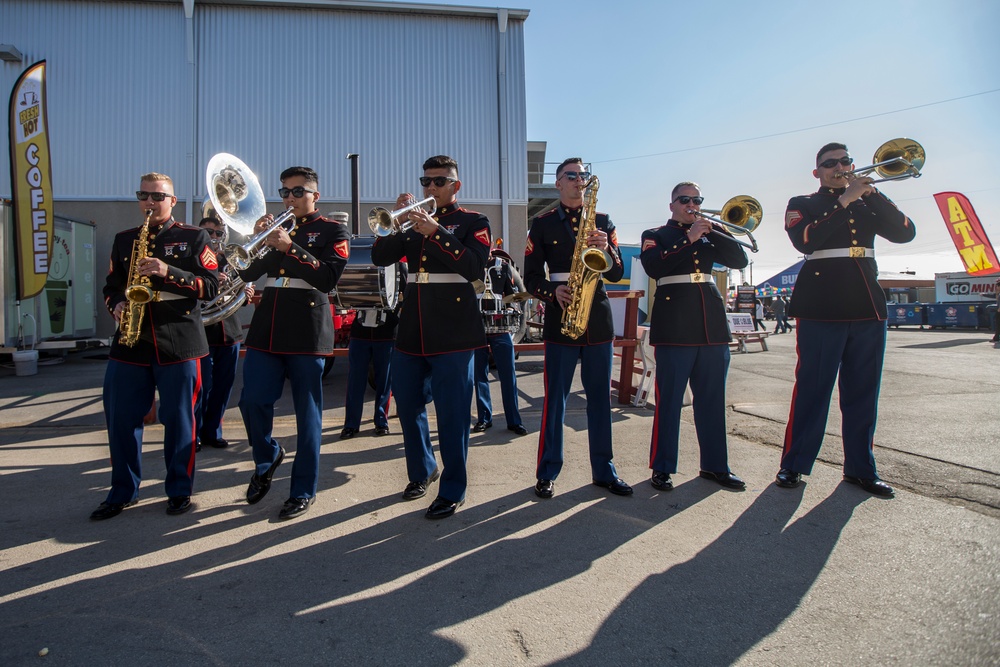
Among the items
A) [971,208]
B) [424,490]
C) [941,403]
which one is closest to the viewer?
[424,490]

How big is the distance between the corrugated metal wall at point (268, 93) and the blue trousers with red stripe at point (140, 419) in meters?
12.9

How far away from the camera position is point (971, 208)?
20250mm

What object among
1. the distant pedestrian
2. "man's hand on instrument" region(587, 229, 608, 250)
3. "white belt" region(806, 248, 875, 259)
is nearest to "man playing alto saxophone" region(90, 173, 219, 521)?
"man's hand on instrument" region(587, 229, 608, 250)

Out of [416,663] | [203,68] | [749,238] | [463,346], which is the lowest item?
[416,663]

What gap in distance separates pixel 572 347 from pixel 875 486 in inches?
79.6

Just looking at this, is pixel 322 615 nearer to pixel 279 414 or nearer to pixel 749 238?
pixel 749 238

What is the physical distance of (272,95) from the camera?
618 inches

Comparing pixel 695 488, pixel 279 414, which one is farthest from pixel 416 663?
pixel 279 414

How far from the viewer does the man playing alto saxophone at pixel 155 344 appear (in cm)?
353

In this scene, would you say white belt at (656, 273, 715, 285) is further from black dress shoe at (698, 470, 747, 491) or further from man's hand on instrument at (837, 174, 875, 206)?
black dress shoe at (698, 470, 747, 491)

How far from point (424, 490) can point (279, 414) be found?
350 centimetres

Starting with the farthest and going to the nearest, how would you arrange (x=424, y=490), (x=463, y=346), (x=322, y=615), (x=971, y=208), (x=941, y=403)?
(x=971, y=208) < (x=941, y=403) < (x=424, y=490) < (x=463, y=346) < (x=322, y=615)

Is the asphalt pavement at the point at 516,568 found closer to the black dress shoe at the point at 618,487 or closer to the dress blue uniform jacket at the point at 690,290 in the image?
the black dress shoe at the point at 618,487

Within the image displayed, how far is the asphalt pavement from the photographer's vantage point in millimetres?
2141
